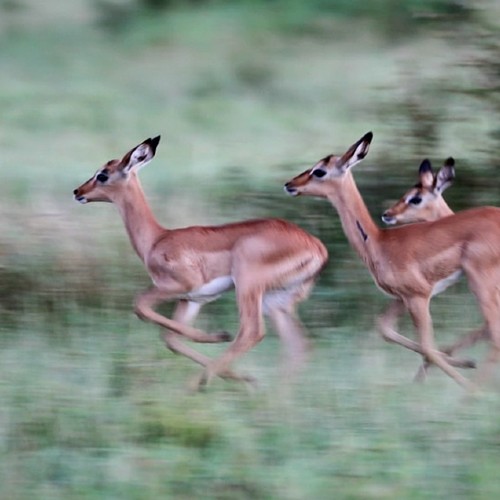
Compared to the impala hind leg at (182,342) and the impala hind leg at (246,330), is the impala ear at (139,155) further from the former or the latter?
the impala hind leg at (246,330)

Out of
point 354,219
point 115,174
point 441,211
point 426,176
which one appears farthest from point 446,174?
point 115,174

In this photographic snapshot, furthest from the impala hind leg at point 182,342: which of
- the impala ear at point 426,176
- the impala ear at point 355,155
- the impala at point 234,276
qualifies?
the impala ear at point 426,176

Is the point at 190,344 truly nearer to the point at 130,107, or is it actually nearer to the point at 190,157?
the point at 190,157

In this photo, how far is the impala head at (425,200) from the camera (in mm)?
8250

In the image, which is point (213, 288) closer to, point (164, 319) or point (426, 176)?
point (164, 319)

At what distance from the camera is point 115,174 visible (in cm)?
800

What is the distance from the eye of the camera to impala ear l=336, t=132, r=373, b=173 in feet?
25.4

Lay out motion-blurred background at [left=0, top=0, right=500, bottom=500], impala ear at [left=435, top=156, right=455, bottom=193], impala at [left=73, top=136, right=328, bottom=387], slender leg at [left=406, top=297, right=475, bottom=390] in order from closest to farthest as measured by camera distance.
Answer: motion-blurred background at [left=0, top=0, right=500, bottom=500], slender leg at [left=406, top=297, right=475, bottom=390], impala at [left=73, top=136, right=328, bottom=387], impala ear at [left=435, top=156, right=455, bottom=193]

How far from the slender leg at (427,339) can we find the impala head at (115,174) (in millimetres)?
1468

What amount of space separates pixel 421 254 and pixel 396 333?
1.24ft

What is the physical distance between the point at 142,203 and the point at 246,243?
0.76m

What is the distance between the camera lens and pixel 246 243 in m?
7.45

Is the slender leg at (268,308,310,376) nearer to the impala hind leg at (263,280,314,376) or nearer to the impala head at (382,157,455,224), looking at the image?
the impala hind leg at (263,280,314,376)

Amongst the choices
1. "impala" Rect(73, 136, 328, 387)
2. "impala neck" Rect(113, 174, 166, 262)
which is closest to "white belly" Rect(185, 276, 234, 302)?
"impala" Rect(73, 136, 328, 387)
